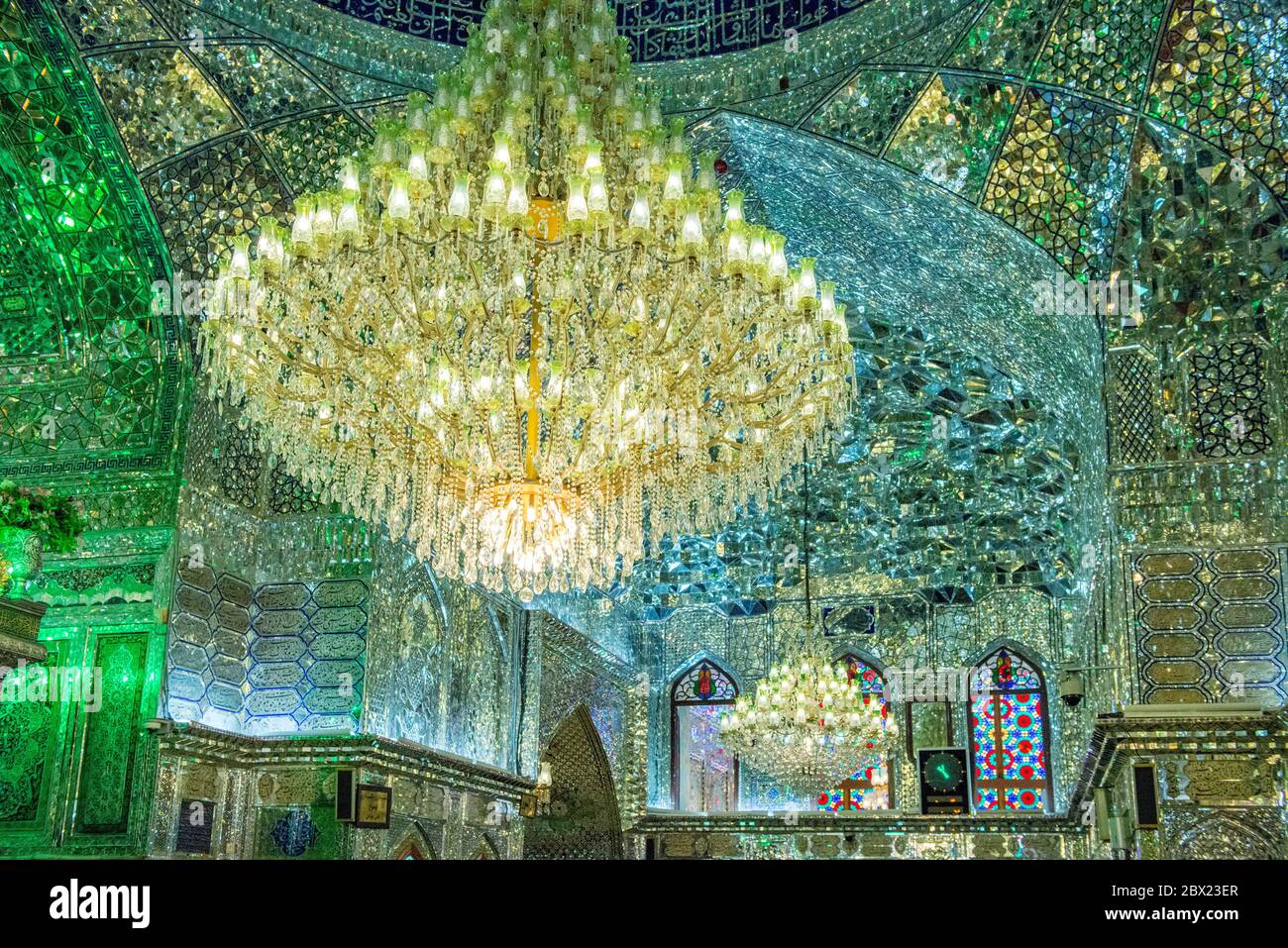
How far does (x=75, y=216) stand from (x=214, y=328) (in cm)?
301

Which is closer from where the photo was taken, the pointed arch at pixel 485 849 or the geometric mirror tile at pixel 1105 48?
the geometric mirror tile at pixel 1105 48

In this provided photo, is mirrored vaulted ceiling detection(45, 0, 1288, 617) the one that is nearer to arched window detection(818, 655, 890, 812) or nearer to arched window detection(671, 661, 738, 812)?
arched window detection(818, 655, 890, 812)

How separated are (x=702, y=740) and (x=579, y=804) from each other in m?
2.50

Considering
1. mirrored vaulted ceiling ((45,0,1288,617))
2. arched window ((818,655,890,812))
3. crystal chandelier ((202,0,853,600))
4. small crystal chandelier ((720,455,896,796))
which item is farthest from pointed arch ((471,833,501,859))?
arched window ((818,655,890,812))

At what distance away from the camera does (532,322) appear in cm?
598

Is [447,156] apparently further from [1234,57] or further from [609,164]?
[1234,57]

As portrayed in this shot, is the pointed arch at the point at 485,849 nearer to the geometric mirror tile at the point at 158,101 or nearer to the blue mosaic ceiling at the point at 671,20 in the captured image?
the geometric mirror tile at the point at 158,101

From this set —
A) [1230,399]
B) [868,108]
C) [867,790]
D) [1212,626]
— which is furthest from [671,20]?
[867,790]

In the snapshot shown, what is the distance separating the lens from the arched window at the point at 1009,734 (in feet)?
47.6

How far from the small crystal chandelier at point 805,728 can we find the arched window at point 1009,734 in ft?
10.2

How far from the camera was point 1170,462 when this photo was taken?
7340mm

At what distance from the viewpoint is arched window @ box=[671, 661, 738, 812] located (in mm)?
15711

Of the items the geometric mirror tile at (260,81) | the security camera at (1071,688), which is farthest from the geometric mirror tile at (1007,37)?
the security camera at (1071,688)
